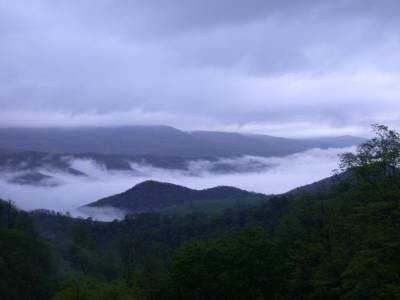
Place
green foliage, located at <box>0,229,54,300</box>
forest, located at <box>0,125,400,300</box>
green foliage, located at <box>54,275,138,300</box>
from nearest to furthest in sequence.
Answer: forest, located at <box>0,125,400,300</box>, green foliage, located at <box>54,275,138,300</box>, green foliage, located at <box>0,229,54,300</box>

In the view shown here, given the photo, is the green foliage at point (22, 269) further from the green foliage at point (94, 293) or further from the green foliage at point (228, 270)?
the green foliage at point (228, 270)

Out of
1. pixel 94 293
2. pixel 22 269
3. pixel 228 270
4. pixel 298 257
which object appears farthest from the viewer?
pixel 22 269

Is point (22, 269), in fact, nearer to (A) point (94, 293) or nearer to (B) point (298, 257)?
(A) point (94, 293)

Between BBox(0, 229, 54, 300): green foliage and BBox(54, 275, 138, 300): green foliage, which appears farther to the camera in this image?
BBox(0, 229, 54, 300): green foliage

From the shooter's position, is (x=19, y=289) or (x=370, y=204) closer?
(x=370, y=204)

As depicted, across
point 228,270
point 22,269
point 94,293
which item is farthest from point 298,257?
point 22,269

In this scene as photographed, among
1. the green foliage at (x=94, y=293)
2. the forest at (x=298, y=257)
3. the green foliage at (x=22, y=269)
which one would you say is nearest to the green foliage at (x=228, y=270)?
the forest at (x=298, y=257)

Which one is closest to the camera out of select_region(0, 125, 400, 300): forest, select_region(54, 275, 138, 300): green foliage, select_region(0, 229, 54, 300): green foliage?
select_region(0, 125, 400, 300): forest

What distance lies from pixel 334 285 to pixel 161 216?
10577 centimetres

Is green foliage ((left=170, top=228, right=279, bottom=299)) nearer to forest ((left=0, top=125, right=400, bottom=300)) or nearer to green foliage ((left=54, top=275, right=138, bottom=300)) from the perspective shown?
forest ((left=0, top=125, right=400, bottom=300))

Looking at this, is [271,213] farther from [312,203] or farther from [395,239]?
[395,239]

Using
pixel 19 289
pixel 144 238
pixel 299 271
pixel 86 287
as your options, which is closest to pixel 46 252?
pixel 19 289

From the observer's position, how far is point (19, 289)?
5422 centimetres

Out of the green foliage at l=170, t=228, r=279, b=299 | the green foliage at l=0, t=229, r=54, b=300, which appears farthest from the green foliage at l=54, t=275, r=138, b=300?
the green foliage at l=0, t=229, r=54, b=300
